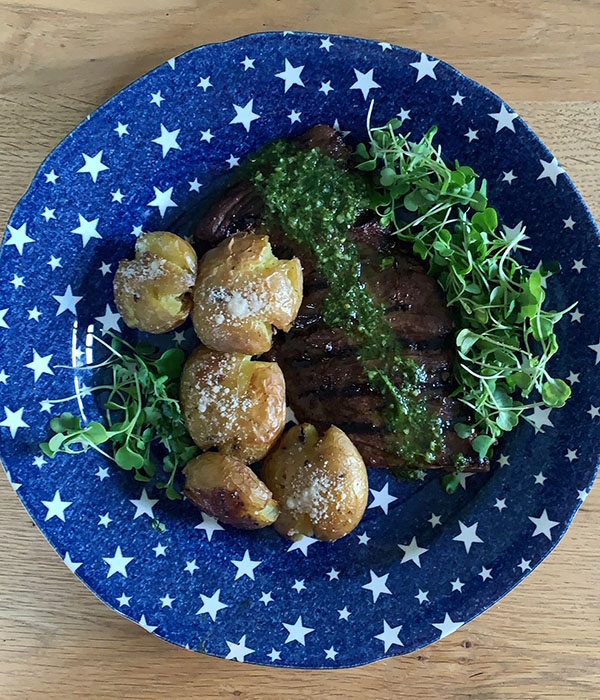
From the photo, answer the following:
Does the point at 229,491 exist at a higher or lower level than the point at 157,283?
lower

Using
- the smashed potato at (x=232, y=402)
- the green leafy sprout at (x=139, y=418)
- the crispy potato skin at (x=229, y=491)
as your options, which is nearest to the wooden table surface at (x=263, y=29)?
the green leafy sprout at (x=139, y=418)

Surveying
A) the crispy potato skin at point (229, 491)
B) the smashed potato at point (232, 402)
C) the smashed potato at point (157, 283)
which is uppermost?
the smashed potato at point (157, 283)

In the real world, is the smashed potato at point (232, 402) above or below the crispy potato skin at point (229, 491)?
above

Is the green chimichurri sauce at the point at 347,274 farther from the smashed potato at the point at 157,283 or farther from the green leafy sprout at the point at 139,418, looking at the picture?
the green leafy sprout at the point at 139,418

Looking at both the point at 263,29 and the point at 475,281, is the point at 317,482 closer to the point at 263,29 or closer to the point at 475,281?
the point at 475,281

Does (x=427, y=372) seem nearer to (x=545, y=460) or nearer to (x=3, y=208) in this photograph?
(x=545, y=460)

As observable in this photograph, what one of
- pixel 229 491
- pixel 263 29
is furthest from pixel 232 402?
pixel 263 29
